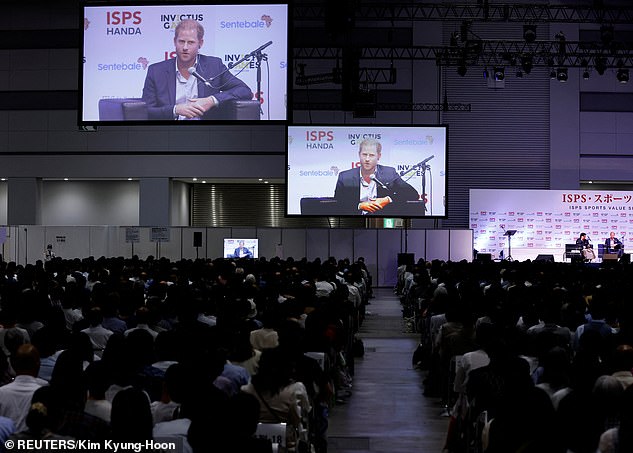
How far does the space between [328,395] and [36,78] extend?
1175 inches

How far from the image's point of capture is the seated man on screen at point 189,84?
18.4 m

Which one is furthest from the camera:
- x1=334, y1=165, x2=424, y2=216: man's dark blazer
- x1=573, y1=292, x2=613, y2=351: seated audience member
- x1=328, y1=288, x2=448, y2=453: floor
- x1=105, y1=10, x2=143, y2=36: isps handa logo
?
x1=334, y1=165, x2=424, y2=216: man's dark blazer

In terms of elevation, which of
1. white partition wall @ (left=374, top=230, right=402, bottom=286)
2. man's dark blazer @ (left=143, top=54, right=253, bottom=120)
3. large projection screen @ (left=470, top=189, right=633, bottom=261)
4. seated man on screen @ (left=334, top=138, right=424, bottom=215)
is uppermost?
man's dark blazer @ (left=143, top=54, right=253, bottom=120)

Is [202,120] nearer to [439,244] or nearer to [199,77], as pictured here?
[199,77]

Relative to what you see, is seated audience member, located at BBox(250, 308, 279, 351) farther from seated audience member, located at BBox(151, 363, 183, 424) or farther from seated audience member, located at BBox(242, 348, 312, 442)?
seated audience member, located at BBox(151, 363, 183, 424)

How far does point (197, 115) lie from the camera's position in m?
18.4

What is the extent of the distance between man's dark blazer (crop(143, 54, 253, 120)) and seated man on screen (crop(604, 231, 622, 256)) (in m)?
16.3

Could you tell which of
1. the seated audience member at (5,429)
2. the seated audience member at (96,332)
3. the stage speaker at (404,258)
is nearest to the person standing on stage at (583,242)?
the stage speaker at (404,258)

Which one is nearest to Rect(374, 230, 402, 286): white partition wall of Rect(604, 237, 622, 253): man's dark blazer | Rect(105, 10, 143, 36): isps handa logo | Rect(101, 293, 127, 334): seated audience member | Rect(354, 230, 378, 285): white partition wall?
Rect(354, 230, 378, 285): white partition wall

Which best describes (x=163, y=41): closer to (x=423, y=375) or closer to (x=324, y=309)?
(x=423, y=375)

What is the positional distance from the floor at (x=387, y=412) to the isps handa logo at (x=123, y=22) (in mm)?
8485

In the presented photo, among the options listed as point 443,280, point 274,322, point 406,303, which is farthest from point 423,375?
point 406,303

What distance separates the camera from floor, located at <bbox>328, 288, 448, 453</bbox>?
860 cm

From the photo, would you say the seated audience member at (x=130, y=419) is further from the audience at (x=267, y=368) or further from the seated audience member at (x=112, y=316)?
the seated audience member at (x=112, y=316)
